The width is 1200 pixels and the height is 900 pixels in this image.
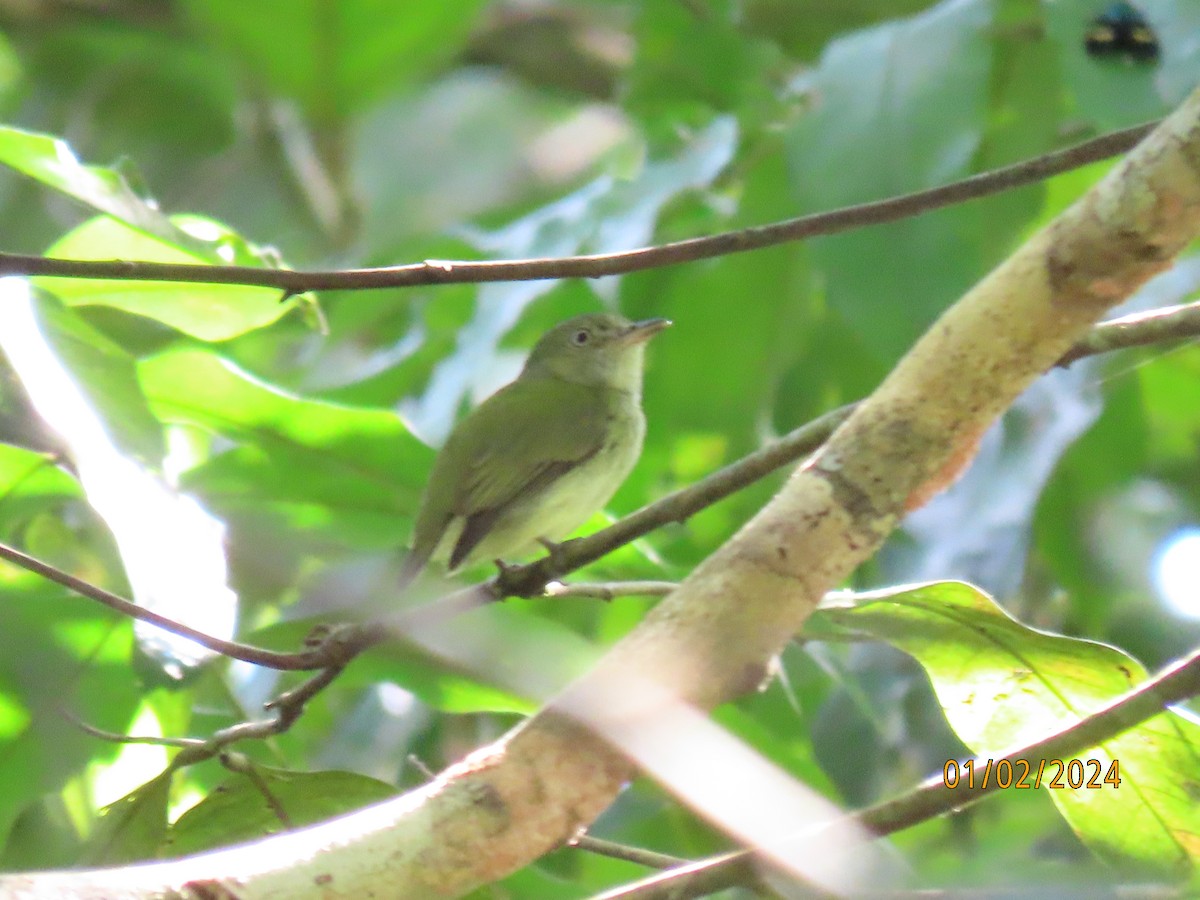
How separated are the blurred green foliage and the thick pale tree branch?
1.08ft

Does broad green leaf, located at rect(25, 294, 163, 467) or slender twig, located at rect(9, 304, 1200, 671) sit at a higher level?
broad green leaf, located at rect(25, 294, 163, 467)

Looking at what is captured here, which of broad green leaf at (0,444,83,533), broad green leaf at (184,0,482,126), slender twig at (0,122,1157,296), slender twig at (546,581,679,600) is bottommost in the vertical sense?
slender twig at (546,581,679,600)

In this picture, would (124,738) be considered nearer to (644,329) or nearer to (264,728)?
(264,728)

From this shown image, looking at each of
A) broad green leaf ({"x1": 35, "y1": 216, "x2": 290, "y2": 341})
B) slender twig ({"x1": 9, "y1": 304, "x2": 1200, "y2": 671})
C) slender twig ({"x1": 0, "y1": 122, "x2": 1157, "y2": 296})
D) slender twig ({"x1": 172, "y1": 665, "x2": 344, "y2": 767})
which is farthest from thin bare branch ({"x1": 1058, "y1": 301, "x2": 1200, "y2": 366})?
broad green leaf ({"x1": 35, "y1": 216, "x2": 290, "y2": 341})

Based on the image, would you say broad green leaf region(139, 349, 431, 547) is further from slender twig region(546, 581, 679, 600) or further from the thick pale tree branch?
the thick pale tree branch

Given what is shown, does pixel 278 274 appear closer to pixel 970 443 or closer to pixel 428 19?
pixel 970 443

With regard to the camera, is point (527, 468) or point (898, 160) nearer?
point (898, 160)

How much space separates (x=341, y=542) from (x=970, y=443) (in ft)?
4.61

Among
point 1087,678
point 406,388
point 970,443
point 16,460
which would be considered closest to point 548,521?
point 406,388

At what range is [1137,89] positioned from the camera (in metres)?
2.81

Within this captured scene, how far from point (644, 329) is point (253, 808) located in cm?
183

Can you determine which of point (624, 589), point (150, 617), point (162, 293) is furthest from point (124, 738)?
point (162, 293)

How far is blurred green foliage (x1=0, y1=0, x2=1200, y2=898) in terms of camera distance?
2.31 meters

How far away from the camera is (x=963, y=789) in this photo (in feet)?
4.81
